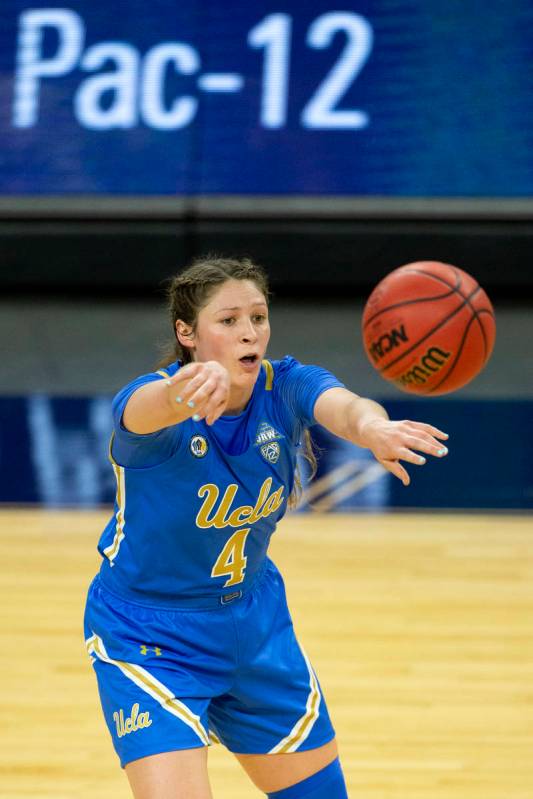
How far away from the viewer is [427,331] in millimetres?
3291

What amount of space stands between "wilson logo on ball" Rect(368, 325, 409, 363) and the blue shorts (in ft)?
2.55

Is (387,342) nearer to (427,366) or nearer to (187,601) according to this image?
(427,366)

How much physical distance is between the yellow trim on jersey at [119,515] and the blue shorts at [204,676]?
95mm

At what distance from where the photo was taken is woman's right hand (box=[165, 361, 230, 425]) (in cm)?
232

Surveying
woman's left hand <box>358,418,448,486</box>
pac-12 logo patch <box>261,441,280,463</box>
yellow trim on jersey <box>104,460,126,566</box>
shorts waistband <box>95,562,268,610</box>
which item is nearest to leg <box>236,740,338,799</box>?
shorts waistband <box>95,562,268,610</box>

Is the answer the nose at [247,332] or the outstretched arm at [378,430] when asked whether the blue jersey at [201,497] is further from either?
the nose at [247,332]

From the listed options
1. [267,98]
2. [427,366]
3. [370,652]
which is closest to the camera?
[427,366]

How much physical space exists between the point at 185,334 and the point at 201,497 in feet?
1.28

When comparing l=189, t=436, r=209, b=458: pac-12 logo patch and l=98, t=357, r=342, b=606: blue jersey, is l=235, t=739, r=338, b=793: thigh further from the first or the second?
l=189, t=436, r=209, b=458: pac-12 logo patch

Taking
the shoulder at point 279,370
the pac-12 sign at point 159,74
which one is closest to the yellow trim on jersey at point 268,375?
the shoulder at point 279,370

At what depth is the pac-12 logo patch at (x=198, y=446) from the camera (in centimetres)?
275

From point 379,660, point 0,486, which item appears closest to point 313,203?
point 0,486

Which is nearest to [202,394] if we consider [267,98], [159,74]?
[267,98]

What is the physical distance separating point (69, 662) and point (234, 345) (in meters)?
2.34
